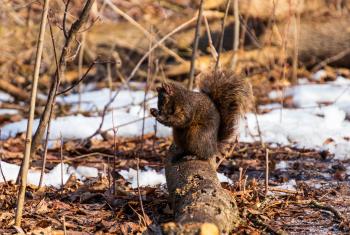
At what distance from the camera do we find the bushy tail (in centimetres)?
382

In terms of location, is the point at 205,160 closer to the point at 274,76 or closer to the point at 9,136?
the point at 9,136

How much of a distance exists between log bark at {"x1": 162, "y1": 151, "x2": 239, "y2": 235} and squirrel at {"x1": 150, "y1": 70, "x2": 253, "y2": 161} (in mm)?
150

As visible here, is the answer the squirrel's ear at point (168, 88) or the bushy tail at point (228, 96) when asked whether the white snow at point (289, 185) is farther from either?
the squirrel's ear at point (168, 88)

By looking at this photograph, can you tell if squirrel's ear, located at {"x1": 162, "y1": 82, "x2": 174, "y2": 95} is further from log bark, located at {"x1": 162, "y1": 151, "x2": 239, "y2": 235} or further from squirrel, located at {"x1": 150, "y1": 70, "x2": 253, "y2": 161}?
log bark, located at {"x1": 162, "y1": 151, "x2": 239, "y2": 235}

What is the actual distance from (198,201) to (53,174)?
172 cm

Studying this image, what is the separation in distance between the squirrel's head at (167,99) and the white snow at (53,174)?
0.96m

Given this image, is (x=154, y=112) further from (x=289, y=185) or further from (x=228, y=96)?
(x=289, y=185)

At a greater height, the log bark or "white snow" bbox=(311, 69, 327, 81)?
"white snow" bbox=(311, 69, 327, 81)

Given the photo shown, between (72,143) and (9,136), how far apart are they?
2.44ft

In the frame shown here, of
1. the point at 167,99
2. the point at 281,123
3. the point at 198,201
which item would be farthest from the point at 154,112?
the point at 281,123

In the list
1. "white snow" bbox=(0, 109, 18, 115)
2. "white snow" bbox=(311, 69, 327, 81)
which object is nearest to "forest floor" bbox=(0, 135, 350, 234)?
"white snow" bbox=(0, 109, 18, 115)

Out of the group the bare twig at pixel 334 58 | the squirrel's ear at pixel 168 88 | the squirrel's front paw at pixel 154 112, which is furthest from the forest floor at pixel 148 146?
the squirrel's ear at pixel 168 88

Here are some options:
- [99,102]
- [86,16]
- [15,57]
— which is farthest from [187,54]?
[86,16]

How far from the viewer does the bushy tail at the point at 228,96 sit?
3.82 meters
